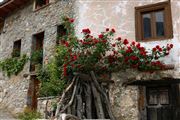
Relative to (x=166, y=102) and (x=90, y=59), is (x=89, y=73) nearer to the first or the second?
(x=90, y=59)

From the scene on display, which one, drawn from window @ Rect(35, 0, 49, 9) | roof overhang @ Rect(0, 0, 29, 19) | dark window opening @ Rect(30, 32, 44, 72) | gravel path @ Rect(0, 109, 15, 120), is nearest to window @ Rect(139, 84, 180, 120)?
gravel path @ Rect(0, 109, 15, 120)

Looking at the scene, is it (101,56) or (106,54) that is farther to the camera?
(106,54)

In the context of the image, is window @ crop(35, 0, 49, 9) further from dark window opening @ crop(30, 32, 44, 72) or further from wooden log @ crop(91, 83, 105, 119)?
wooden log @ crop(91, 83, 105, 119)

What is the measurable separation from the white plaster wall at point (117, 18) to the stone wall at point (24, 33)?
1.16 metres

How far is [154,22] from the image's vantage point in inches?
308

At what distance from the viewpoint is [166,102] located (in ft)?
23.5

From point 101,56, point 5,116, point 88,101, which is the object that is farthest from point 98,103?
point 5,116

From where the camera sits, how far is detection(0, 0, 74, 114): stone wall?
34.6 feet

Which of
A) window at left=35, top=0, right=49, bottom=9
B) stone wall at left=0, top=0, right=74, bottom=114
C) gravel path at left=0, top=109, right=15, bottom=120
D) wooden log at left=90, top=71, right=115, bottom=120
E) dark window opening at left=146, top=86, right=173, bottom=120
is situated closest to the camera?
dark window opening at left=146, top=86, right=173, bottom=120

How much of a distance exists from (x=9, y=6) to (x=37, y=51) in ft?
10.5

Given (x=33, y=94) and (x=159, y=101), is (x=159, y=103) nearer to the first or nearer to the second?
(x=159, y=101)

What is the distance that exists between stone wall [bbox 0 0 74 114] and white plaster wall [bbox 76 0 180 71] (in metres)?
1.16

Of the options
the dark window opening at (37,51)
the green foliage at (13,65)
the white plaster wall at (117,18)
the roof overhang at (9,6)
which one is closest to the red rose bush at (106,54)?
the white plaster wall at (117,18)

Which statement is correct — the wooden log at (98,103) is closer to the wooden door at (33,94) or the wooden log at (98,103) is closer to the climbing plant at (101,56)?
the climbing plant at (101,56)
